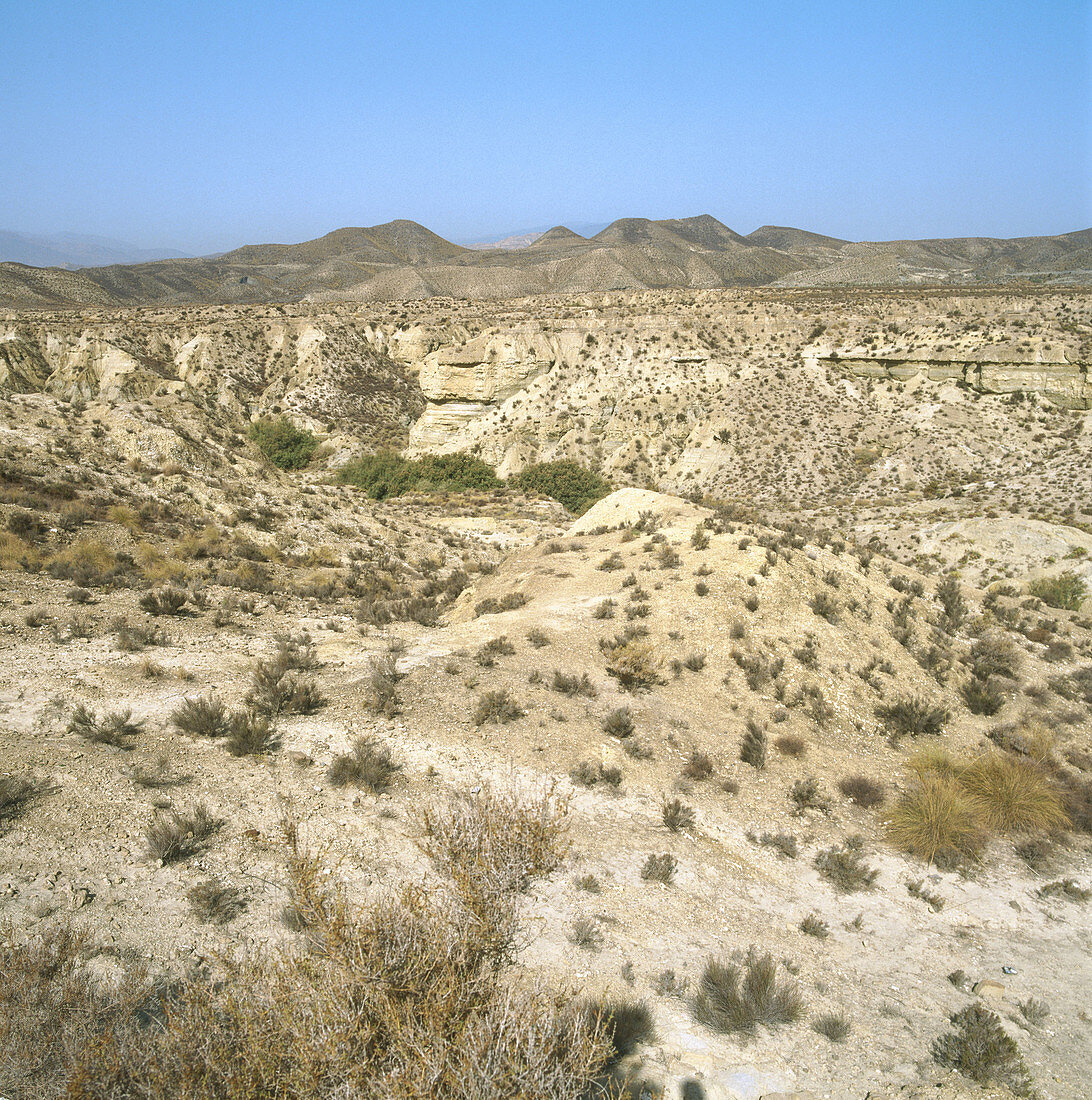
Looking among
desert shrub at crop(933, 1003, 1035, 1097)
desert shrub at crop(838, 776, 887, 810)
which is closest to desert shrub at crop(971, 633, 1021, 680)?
desert shrub at crop(838, 776, 887, 810)

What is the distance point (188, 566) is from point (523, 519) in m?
15.1

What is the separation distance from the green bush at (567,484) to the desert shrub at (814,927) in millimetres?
27243

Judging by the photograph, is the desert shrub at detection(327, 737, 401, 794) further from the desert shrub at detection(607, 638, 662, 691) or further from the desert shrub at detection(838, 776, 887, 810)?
the desert shrub at detection(838, 776, 887, 810)

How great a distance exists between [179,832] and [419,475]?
30744 millimetres

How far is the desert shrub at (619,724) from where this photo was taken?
894cm

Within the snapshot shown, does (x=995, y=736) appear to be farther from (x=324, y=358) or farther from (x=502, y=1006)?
(x=324, y=358)

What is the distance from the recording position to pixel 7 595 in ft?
34.2

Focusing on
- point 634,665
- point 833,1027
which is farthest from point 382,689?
point 833,1027

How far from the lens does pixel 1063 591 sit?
734 inches

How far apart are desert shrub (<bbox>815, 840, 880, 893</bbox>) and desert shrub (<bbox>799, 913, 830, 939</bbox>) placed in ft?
2.43

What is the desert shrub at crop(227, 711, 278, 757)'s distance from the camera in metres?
7.60

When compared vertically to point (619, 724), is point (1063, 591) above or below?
below

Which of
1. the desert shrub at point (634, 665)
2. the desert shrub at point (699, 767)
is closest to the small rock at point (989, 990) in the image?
the desert shrub at point (699, 767)

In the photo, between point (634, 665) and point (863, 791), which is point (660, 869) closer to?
point (863, 791)
